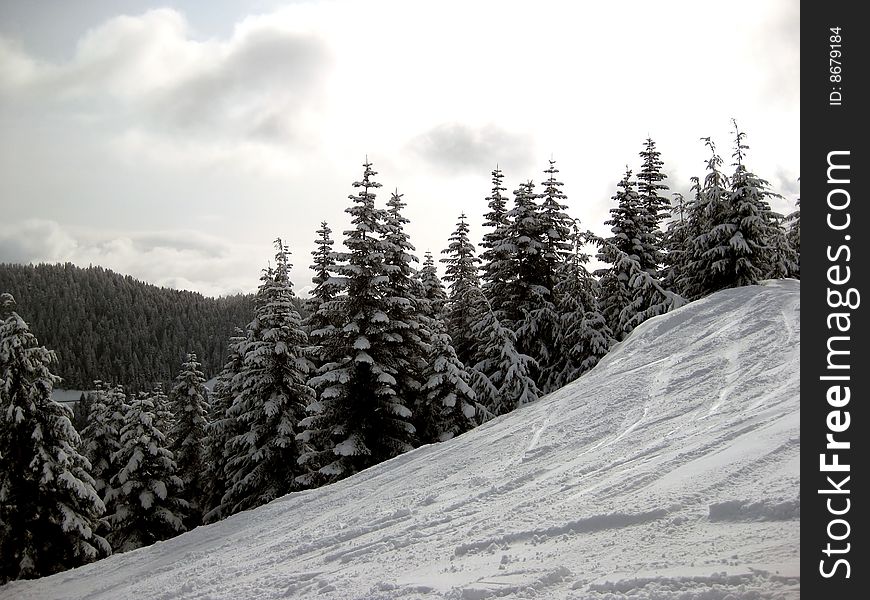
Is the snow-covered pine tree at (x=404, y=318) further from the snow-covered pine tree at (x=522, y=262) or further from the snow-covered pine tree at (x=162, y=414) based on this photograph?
the snow-covered pine tree at (x=162, y=414)

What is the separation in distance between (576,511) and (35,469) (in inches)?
736

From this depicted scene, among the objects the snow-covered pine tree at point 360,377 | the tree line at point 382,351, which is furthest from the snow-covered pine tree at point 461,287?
the snow-covered pine tree at point 360,377

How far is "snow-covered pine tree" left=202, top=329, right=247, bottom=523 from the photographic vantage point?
78.7ft

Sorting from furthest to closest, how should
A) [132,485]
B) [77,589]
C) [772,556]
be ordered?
[132,485], [77,589], [772,556]

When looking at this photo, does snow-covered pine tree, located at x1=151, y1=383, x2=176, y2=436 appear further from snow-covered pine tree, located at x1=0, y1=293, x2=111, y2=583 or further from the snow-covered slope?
the snow-covered slope

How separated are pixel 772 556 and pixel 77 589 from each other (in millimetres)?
11798

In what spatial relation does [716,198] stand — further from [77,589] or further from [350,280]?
[77,589]

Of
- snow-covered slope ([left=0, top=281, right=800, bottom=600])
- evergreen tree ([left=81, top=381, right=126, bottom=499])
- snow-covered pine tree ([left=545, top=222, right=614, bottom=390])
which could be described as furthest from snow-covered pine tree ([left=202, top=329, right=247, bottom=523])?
snow-covered pine tree ([left=545, top=222, right=614, bottom=390])

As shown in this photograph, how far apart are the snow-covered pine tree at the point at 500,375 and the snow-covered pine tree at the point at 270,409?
684cm

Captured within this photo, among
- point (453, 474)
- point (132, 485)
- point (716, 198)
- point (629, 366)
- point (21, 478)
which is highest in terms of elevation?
point (716, 198)

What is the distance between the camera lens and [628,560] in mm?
4688

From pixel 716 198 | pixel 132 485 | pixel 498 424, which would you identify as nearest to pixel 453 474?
pixel 498 424

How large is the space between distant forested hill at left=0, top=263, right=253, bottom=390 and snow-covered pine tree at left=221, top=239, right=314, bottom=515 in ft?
399

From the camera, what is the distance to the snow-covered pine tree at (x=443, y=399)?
747 inches
